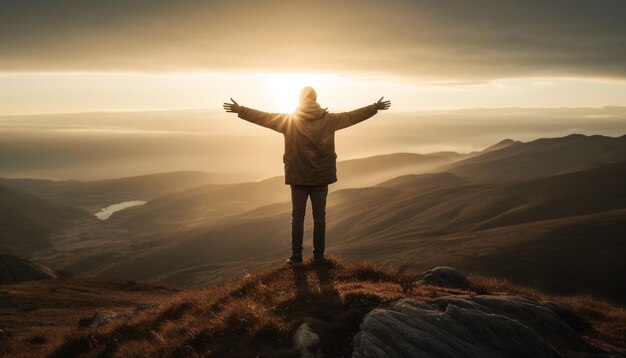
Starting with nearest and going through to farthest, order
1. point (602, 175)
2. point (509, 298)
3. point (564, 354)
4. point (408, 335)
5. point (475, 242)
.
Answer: point (408, 335) → point (564, 354) → point (509, 298) → point (475, 242) → point (602, 175)

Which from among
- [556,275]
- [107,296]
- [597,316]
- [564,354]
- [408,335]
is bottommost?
[556,275]

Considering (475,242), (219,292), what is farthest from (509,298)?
(475,242)

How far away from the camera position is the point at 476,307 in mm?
10734

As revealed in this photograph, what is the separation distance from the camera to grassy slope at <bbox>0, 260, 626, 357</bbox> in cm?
986

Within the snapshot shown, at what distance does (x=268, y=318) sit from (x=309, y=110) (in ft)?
20.3

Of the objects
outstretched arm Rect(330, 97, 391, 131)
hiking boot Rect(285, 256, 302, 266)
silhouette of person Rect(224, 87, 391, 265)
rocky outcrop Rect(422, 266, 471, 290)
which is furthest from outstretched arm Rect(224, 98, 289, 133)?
rocky outcrop Rect(422, 266, 471, 290)

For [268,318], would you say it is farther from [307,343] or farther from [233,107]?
[233,107]

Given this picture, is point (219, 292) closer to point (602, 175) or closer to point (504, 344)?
point (504, 344)

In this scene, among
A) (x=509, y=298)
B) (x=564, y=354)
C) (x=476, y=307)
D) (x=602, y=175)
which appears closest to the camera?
(x=564, y=354)

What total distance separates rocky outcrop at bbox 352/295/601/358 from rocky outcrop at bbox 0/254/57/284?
314 ft

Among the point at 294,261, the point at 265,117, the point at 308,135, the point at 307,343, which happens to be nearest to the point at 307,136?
the point at 308,135

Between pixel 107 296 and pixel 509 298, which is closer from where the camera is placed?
pixel 509 298

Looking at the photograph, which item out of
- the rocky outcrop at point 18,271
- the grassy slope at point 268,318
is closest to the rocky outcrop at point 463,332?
the grassy slope at point 268,318

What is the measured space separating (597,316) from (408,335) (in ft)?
28.7
